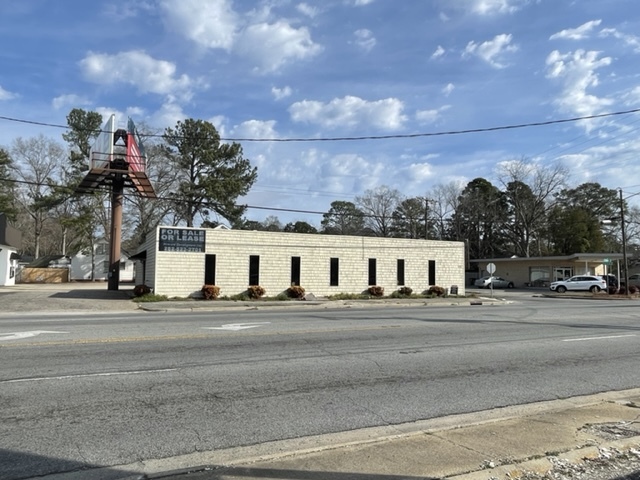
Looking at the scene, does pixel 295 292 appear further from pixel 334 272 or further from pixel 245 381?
pixel 245 381

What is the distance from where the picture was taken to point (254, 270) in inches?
1170

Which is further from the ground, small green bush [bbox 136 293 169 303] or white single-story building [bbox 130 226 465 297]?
white single-story building [bbox 130 226 465 297]

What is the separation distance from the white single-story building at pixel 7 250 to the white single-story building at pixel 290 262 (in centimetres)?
1008

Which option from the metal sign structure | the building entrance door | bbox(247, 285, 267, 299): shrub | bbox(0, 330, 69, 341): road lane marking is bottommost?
bbox(0, 330, 69, 341): road lane marking

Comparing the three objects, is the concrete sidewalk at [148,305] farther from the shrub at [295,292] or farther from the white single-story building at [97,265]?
the white single-story building at [97,265]

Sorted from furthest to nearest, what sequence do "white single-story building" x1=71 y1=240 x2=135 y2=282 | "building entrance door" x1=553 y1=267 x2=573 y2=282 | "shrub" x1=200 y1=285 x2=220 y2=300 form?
"white single-story building" x1=71 y1=240 x2=135 y2=282
"building entrance door" x1=553 y1=267 x2=573 y2=282
"shrub" x1=200 y1=285 x2=220 y2=300

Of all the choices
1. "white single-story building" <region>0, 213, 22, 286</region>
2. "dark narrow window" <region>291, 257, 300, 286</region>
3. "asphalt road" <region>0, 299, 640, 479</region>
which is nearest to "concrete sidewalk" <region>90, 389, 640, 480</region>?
"asphalt road" <region>0, 299, 640, 479</region>

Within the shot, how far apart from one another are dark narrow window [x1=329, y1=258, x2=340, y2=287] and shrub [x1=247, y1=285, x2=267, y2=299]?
16.4ft

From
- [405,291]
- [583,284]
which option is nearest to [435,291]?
[405,291]

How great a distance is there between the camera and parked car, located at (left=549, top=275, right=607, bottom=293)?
4834 centimetres

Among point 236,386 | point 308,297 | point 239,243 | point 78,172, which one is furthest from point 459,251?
point 78,172

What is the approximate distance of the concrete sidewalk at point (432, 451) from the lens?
413 cm

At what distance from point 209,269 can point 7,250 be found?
22693 mm

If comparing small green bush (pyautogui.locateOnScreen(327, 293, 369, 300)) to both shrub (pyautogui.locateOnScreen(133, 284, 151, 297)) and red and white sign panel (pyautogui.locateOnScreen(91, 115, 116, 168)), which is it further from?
red and white sign panel (pyautogui.locateOnScreen(91, 115, 116, 168))
